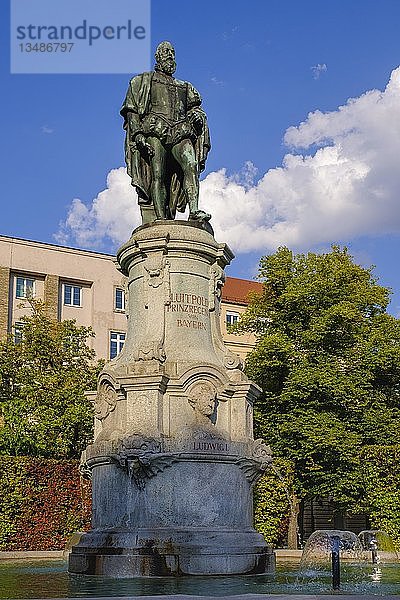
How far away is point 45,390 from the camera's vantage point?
3697 centimetres

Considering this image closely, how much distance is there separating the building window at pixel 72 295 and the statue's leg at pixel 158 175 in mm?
37427

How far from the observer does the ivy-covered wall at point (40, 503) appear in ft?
96.8

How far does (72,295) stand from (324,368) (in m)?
21.7

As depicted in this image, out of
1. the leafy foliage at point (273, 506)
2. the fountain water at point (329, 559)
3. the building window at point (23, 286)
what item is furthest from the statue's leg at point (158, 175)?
the building window at point (23, 286)

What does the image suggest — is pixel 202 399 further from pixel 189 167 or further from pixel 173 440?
pixel 189 167

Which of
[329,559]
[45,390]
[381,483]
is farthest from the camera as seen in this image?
[45,390]

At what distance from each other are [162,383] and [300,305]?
24.7 m

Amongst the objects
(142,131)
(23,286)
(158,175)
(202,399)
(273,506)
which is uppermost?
(23,286)

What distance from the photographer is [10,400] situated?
3753 cm

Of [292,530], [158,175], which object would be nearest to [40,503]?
[292,530]

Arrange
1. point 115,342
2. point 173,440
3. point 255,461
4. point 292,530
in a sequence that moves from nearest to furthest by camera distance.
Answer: point 173,440
point 255,461
point 292,530
point 115,342

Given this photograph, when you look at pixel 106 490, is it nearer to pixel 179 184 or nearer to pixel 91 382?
pixel 179 184

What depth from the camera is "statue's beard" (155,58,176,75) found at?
16141 millimetres

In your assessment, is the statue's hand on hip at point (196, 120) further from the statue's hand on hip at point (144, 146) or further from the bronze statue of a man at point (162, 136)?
the statue's hand on hip at point (144, 146)
